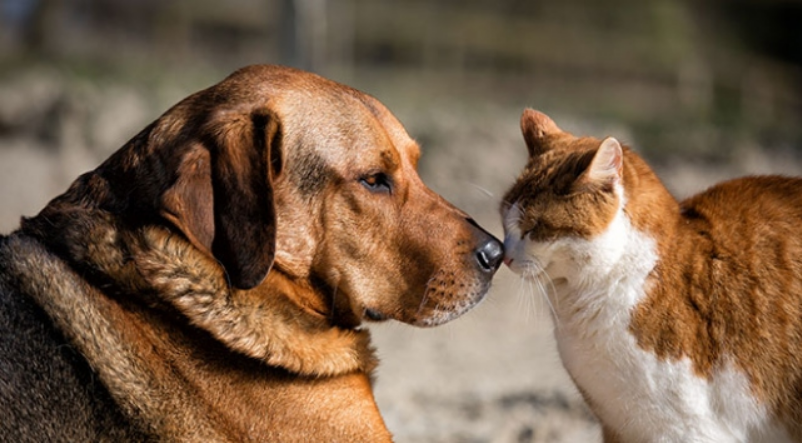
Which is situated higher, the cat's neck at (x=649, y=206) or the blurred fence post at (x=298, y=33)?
the cat's neck at (x=649, y=206)

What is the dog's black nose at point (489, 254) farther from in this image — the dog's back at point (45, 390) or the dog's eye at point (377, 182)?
the dog's back at point (45, 390)

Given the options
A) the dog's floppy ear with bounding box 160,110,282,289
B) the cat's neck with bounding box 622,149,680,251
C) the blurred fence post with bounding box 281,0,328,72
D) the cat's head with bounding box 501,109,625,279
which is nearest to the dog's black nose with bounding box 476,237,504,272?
the cat's head with bounding box 501,109,625,279

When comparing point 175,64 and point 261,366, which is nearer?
point 261,366

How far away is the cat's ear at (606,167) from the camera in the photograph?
3561 millimetres

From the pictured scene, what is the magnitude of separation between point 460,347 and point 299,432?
13.6ft

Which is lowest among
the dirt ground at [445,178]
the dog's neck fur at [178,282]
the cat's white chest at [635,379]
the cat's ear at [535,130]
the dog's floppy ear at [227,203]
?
the dirt ground at [445,178]

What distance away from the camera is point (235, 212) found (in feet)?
9.66

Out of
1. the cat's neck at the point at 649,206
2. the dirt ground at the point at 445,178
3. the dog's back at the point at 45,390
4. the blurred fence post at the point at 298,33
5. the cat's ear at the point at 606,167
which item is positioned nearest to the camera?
the dog's back at the point at 45,390

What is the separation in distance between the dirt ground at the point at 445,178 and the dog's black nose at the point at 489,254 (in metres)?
2.28

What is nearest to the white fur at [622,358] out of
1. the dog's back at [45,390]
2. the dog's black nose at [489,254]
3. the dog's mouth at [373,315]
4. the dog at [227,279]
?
the dog's black nose at [489,254]

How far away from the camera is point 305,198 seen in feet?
10.6

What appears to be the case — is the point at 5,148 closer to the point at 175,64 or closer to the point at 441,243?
the point at 175,64

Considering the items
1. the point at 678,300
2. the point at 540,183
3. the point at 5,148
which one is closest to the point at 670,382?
the point at 678,300

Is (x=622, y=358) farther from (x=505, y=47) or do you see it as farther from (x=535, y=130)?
(x=505, y=47)
